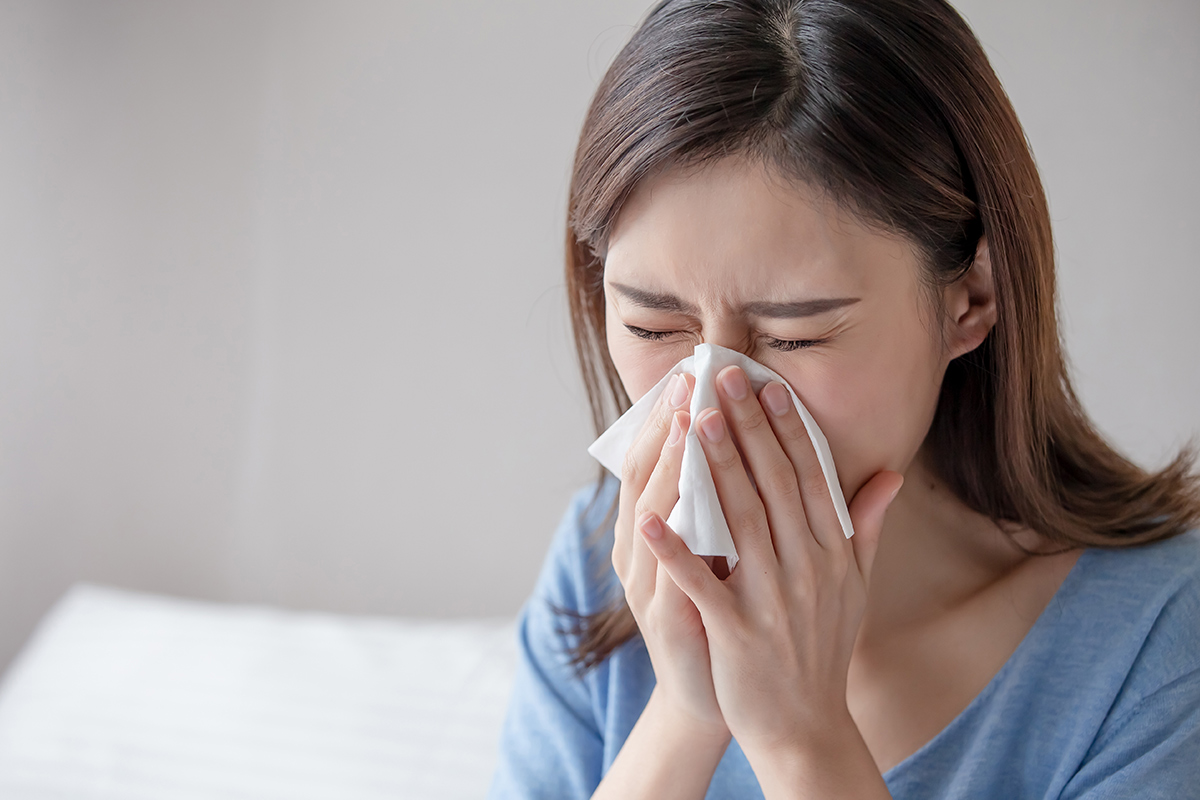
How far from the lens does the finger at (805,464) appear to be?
75 cm

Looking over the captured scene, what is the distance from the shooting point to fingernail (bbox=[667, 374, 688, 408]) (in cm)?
76

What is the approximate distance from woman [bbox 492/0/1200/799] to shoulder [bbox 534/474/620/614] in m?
0.18

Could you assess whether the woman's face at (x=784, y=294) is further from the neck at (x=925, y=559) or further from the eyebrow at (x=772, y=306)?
the neck at (x=925, y=559)

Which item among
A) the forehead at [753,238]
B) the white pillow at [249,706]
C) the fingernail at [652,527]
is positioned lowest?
the white pillow at [249,706]

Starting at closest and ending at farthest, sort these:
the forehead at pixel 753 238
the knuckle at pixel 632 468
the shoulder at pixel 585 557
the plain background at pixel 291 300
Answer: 1. the forehead at pixel 753 238
2. the knuckle at pixel 632 468
3. the shoulder at pixel 585 557
4. the plain background at pixel 291 300

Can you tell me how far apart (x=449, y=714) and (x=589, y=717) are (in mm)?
452

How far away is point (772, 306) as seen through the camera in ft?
2.38

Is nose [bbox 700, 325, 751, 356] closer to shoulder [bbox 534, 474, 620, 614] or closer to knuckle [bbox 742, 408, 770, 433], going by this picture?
knuckle [bbox 742, 408, 770, 433]

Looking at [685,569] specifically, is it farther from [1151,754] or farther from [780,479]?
[1151,754]

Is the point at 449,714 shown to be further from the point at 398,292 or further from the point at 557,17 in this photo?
the point at 557,17

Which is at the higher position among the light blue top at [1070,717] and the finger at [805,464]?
the finger at [805,464]

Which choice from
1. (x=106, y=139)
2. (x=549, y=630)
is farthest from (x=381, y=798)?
(x=106, y=139)

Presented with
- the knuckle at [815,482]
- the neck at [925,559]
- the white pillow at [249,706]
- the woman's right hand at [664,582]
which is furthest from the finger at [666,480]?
the white pillow at [249,706]

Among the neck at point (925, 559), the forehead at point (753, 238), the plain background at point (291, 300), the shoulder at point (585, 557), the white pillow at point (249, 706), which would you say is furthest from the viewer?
the plain background at point (291, 300)
